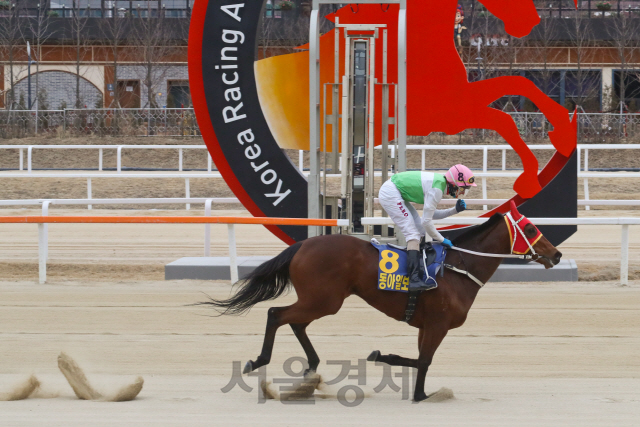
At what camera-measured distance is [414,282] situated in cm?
433

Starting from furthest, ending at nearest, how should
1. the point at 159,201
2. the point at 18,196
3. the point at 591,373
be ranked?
the point at 18,196
the point at 159,201
the point at 591,373

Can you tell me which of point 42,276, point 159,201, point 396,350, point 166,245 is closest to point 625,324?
point 396,350

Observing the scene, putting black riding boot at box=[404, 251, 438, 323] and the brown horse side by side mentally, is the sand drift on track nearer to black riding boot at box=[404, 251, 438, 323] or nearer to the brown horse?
the brown horse

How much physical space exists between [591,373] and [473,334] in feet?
3.55

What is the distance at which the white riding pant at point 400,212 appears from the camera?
4.60 metres

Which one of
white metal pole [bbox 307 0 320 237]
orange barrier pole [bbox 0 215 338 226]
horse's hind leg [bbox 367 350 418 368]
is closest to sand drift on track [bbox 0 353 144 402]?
horse's hind leg [bbox 367 350 418 368]

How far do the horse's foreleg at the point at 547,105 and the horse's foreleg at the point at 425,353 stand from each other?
359cm

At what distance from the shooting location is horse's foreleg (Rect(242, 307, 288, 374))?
4.27 meters

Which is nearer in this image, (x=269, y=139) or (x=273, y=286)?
(x=273, y=286)

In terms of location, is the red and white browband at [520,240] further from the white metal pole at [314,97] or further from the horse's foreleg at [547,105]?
the horse's foreleg at [547,105]

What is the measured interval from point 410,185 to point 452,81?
3209 mm

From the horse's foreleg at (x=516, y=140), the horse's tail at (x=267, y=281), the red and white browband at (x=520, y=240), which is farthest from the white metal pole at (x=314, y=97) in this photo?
the red and white browband at (x=520, y=240)

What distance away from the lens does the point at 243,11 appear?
24.7 ft

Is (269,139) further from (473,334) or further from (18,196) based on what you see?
(18,196)
